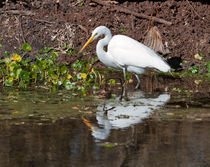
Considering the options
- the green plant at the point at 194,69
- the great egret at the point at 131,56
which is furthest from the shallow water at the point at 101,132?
the green plant at the point at 194,69

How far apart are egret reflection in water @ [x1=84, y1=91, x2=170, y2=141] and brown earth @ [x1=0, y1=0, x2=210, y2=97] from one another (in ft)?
12.6

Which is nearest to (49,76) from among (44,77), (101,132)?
(44,77)

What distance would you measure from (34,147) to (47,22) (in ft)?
27.6

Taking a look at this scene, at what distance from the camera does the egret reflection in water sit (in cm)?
552

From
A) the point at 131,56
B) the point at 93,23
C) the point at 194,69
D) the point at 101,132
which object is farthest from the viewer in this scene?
the point at 93,23

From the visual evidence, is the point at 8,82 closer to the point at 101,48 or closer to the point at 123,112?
the point at 101,48

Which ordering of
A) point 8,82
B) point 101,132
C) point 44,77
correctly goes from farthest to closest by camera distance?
point 44,77 < point 8,82 < point 101,132

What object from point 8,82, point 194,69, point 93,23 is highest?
point 93,23

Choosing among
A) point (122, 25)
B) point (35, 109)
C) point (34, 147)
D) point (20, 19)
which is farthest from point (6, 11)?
point (34, 147)

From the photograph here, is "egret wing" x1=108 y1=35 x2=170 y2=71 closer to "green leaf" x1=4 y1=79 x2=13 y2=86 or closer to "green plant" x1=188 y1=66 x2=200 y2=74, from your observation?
"green plant" x1=188 y1=66 x2=200 y2=74

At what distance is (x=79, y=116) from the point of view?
20.2ft

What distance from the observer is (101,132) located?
529 centimetres

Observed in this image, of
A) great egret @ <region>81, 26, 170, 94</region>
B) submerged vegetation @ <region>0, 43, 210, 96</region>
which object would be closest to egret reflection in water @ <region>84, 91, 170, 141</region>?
submerged vegetation @ <region>0, 43, 210, 96</region>

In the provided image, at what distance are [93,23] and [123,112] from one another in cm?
658
